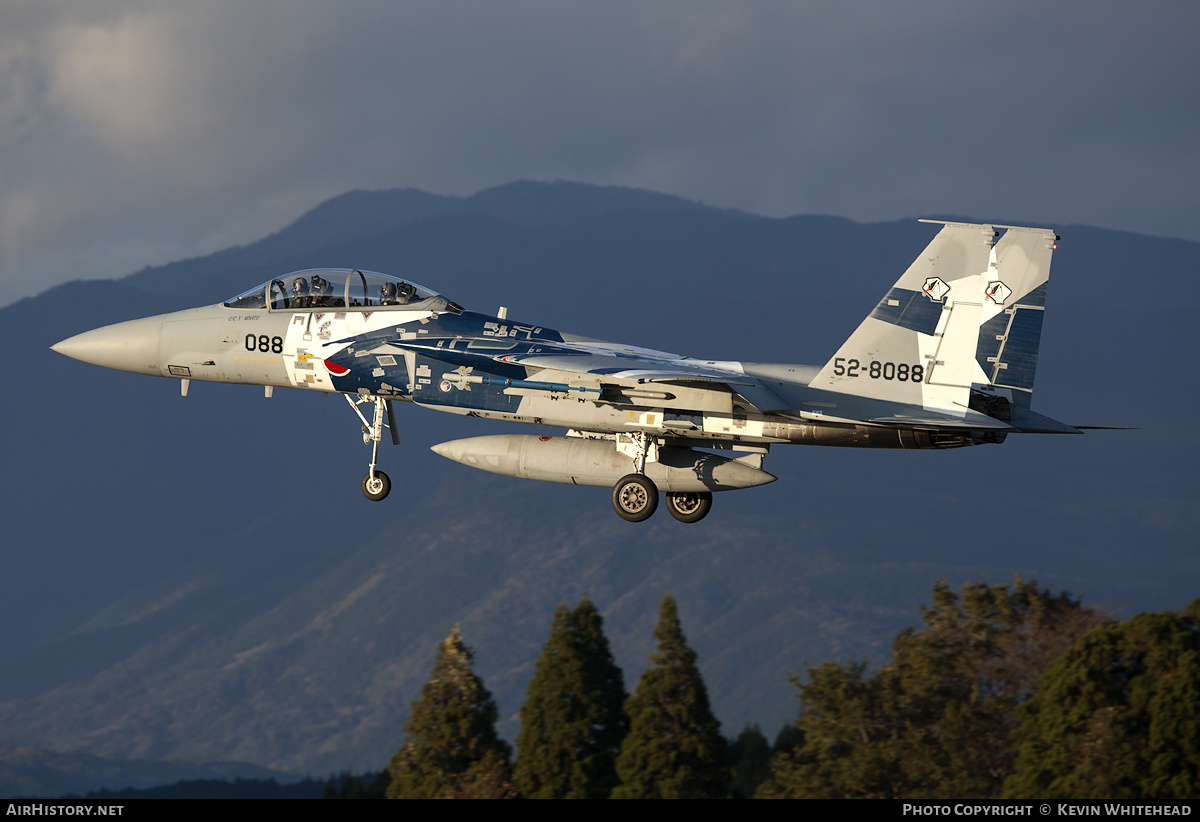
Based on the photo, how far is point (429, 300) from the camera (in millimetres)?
21938

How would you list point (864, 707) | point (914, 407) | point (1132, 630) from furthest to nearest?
point (864, 707)
point (1132, 630)
point (914, 407)

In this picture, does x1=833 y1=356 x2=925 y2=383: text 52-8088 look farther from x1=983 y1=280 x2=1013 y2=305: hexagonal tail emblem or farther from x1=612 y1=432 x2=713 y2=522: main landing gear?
x1=612 y1=432 x2=713 y2=522: main landing gear

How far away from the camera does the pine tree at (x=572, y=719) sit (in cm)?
3791

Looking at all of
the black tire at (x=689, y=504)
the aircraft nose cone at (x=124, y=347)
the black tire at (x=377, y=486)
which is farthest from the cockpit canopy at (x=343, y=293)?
the black tire at (x=689, y=504)

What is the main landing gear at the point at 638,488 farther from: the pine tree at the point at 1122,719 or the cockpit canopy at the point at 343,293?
the pine tree at the point at 1122,719

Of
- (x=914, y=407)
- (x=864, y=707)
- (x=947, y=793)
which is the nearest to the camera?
(x=914, y=407)

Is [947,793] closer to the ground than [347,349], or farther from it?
closer to the ground

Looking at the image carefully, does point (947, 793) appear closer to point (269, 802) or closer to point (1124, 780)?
point (1124, 780)

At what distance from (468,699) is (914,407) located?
22.8 m

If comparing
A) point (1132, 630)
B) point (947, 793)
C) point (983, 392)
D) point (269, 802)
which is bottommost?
point (947, 793)

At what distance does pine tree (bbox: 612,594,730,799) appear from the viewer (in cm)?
3703

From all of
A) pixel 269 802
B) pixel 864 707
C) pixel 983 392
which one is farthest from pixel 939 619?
pixel 269 802

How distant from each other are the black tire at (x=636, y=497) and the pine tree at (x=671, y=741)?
17227 millimetres

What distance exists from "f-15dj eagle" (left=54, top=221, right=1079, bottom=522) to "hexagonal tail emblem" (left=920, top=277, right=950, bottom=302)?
22mm
